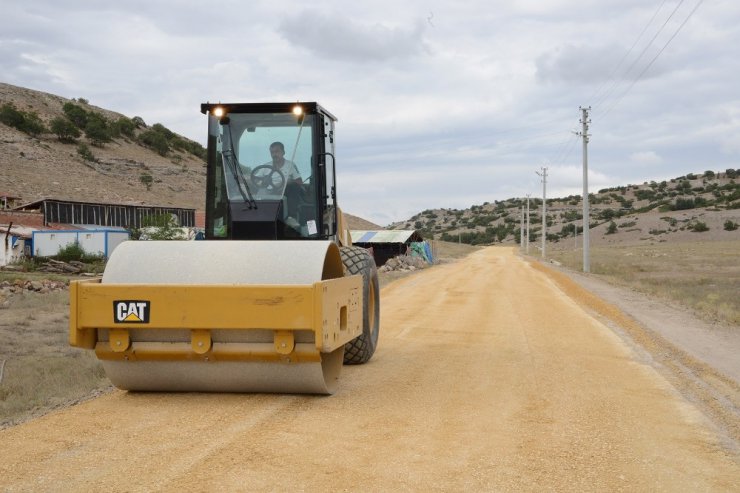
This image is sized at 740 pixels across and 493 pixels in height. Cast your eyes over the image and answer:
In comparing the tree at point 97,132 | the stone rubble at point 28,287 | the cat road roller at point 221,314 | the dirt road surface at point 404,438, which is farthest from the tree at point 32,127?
the cat road roller at point 221,314

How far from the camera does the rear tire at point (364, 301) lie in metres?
9.77

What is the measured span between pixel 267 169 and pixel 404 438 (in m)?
4.20

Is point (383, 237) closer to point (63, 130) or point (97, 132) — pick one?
point (63, 130)

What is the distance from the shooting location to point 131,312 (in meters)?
7.28

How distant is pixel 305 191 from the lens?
9.56 meters

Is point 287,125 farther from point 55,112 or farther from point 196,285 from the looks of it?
point 55,112

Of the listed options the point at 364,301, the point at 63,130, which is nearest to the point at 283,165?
the point at 364,301

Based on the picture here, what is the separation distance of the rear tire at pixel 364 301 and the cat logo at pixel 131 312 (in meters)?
2.93

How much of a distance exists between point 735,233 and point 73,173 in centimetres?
8206

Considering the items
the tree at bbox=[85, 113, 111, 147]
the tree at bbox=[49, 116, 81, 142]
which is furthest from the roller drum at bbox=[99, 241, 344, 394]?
the tree at bbox=[85, 113, 111, 147]

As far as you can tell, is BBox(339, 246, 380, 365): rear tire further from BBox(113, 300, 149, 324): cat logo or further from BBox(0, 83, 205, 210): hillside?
BBox(0, 83, 205, 210): hillside

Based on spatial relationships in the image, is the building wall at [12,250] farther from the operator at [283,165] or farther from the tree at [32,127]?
the tree at [32,127]

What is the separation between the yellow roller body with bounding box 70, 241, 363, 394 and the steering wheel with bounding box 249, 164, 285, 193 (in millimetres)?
1688

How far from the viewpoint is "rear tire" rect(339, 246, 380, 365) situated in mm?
9766
